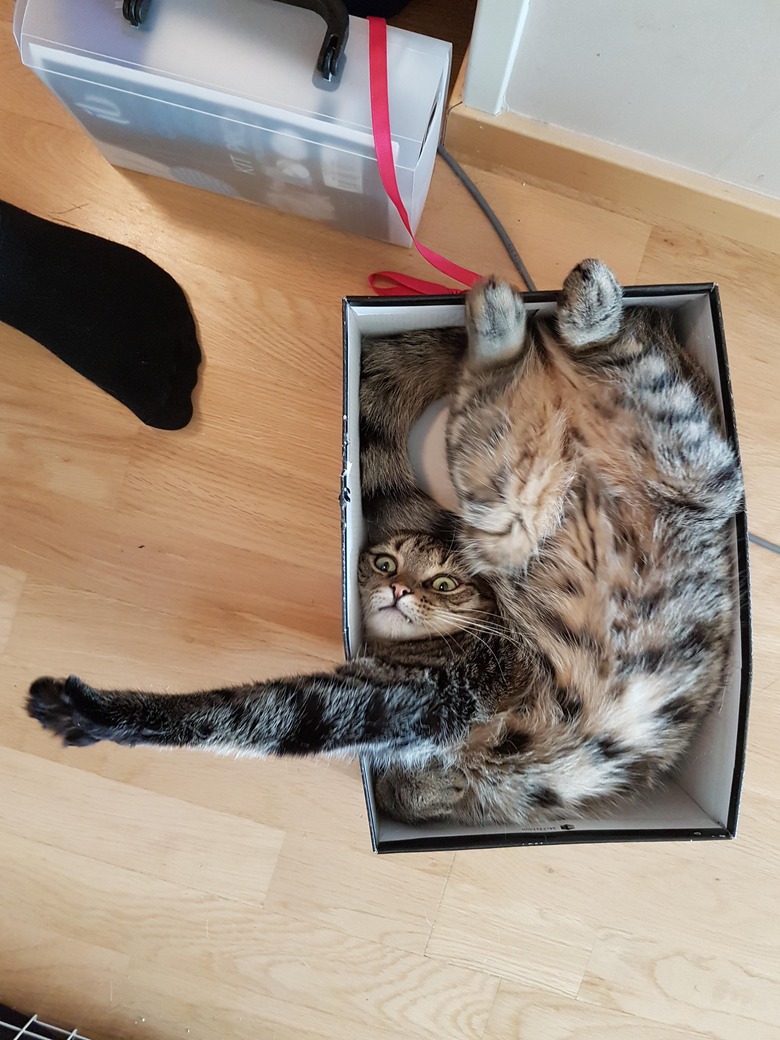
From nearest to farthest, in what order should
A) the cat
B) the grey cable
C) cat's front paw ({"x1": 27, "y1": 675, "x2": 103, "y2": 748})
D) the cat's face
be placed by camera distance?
cat's front paw ({"x1": 27, "y1": 675, "x2": 103, "y2": 748}) → the cat → the cat's face → the grey cable

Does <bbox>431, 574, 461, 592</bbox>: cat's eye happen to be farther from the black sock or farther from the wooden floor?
the black sock

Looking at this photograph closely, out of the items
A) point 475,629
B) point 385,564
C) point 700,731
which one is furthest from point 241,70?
point 700,731

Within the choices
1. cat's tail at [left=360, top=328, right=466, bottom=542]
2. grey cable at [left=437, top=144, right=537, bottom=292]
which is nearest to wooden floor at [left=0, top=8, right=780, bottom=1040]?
grey cable at [left=437, top=144, right=537, bottom=292]

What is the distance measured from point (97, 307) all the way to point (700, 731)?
122cm

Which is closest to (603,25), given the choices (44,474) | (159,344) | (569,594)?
(569,594)

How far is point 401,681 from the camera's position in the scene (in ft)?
2.83

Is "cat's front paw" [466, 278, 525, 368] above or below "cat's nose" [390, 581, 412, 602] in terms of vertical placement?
above

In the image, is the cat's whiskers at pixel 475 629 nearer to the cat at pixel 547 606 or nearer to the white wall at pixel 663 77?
the cat at pixel 547 606

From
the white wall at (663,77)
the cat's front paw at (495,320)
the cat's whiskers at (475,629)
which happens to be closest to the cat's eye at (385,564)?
the cat's whiskers at (475,629)

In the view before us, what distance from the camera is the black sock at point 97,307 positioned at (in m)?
1.16

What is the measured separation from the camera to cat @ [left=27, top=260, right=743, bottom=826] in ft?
2.74

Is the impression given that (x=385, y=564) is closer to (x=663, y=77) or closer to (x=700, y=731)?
(x=700, y=731)

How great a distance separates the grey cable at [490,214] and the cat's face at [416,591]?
52 centimetres

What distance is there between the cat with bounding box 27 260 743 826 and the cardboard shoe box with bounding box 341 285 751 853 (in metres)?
0.02
